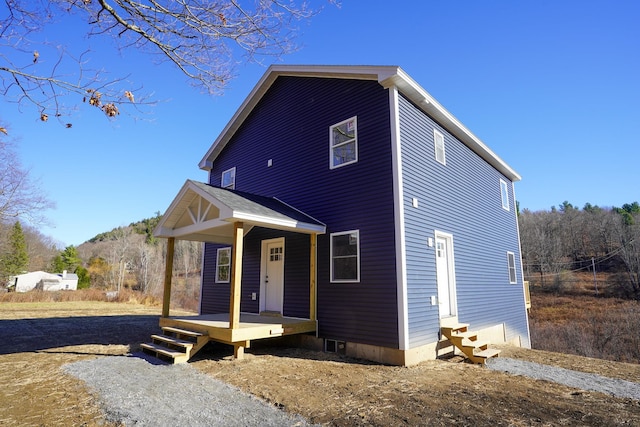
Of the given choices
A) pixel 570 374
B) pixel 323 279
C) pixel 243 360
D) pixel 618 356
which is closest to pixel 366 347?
pixel 323 279

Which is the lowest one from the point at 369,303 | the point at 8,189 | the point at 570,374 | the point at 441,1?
the point at 570,374

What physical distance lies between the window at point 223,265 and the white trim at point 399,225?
21.1 feet

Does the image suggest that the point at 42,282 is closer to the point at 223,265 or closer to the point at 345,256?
the point at 223,265

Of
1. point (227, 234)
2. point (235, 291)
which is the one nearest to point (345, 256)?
point (235, 291)

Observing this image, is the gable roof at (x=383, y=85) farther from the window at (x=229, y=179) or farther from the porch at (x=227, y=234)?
the porch at (x=227, y=234)

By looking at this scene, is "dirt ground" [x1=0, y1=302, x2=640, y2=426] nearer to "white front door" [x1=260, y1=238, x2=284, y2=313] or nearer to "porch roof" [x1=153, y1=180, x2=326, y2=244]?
"white front door" [x1=260, y1=238, x2=284, y2=313]

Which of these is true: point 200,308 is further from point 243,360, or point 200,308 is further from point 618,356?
point 618,356

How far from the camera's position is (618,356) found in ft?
57.5

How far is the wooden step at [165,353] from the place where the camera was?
262 inches

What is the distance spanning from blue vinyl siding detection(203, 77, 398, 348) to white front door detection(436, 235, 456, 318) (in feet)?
6.90

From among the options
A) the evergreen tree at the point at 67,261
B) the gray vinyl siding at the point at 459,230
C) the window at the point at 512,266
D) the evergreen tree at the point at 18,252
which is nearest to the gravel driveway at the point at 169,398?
the gray vinyl siding at the point at 459,230

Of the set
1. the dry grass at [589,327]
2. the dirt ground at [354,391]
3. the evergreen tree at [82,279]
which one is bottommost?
the dry grass at [589,327]

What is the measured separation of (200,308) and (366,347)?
7296 millimetres

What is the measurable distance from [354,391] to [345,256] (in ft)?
11.1
